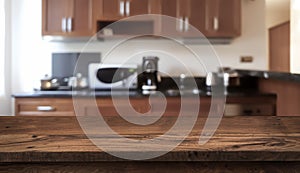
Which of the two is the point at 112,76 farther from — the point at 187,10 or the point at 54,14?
the point at 187,10

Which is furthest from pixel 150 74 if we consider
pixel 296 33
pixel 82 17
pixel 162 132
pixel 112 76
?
pixel 162 132

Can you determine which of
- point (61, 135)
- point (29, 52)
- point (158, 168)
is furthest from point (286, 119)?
point (29, 52)

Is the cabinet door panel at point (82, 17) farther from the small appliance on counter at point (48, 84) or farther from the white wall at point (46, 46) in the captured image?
the small appliance on counter at point (48, 84)

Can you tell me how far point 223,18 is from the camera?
310 centimetres

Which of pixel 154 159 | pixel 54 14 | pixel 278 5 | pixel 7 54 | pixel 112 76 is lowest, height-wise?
pixel 154 159

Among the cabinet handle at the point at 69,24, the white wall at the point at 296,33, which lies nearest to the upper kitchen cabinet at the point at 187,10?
the cabinet handle at the point at 69,24

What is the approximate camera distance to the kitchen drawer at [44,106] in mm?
2732

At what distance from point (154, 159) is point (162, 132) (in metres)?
0.06

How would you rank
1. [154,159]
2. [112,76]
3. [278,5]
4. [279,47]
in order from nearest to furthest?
[154,159] → [112,76] → [278,5] → [279,47]

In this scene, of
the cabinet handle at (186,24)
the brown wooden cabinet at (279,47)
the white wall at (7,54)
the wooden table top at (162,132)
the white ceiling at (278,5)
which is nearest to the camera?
the wooden table top at (162,132)

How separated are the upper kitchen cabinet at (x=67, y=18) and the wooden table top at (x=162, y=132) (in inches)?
99.7

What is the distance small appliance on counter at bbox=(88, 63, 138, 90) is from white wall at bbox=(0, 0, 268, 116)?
0.61 ft

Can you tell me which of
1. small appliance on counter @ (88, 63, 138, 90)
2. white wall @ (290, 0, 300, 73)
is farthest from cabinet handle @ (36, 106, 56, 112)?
white wall @ (290, 0, 300, 73)

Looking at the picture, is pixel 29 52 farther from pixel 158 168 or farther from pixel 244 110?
pixel 158 168
